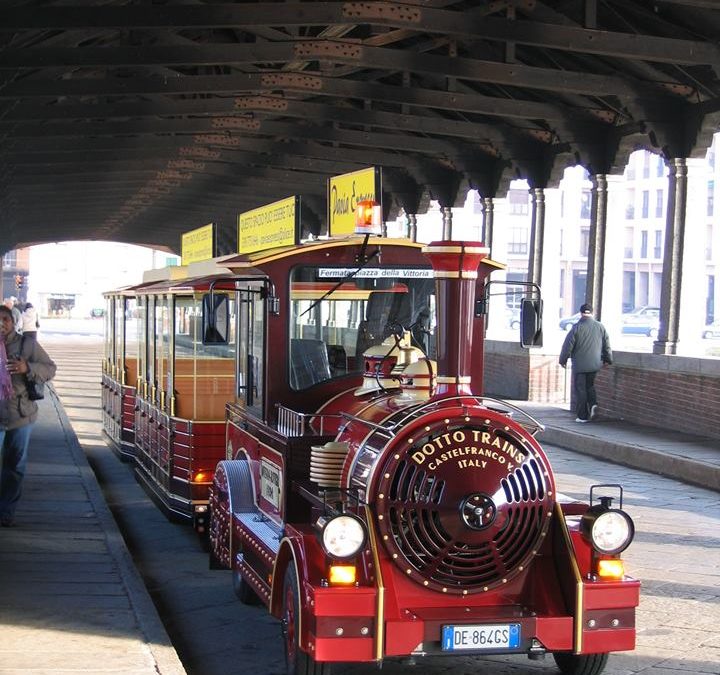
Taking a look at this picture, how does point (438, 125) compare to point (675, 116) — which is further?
point (438, 125)

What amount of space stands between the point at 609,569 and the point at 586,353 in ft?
38.7

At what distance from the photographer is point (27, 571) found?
26.6 feet

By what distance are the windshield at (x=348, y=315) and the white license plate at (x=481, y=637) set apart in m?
2.27

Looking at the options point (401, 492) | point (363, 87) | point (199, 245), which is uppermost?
point (363, 87)

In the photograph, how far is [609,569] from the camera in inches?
233

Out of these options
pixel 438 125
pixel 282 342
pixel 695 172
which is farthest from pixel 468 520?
pixel 438 125

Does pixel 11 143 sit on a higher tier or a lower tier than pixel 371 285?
higher

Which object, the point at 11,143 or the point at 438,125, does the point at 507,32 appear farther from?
the point at 11,143

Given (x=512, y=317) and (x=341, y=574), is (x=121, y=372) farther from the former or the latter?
(x=512, y=317)

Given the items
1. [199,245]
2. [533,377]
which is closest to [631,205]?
[533,377]

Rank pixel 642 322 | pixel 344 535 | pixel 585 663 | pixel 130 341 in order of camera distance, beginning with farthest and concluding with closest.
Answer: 1. pixel 642 322
2. pixel 130 341
3. pixel 585 663
4. pixel 344 535

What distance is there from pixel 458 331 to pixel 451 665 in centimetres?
194

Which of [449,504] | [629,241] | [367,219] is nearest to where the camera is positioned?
[449,504]

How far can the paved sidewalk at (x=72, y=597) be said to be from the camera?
6078 millimetres
